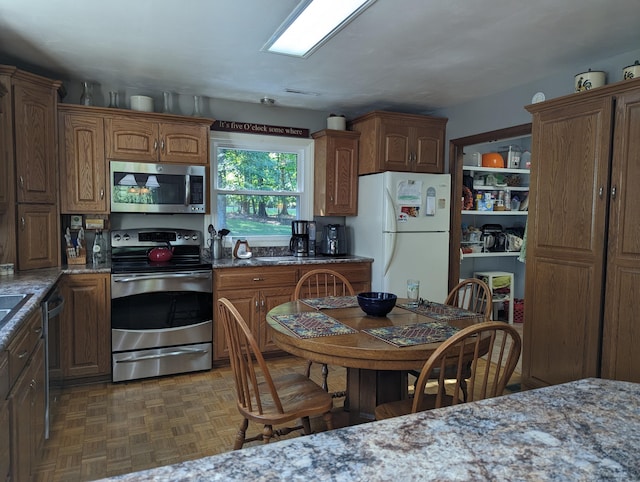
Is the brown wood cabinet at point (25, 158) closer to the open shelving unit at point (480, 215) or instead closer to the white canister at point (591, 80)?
the open shelving unit at point (480, 215)

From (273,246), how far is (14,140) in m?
2.28

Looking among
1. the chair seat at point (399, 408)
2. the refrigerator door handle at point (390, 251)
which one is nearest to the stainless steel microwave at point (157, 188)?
the refrigerator door handle at point (390, 251)

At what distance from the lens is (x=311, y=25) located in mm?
2492

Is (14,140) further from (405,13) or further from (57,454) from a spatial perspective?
(405,13)

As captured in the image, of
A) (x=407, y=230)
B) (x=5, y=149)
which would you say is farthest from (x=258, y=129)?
(x=5, y=149)

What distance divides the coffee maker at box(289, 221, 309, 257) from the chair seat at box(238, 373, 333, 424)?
7.12ft

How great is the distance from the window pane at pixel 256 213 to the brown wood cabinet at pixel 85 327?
133cm

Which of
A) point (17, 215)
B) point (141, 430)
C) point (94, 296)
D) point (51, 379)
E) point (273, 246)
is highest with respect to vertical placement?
point (17, 215)

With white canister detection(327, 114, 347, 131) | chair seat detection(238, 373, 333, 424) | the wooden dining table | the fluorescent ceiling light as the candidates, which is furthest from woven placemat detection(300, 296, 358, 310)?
white canister detection(327, 114, 347, 131)

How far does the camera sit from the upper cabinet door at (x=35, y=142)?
3023mm

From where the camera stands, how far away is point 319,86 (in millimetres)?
3701

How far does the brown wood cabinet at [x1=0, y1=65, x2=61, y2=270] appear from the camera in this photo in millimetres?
2922

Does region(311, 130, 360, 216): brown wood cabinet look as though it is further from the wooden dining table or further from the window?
the wooden dining table

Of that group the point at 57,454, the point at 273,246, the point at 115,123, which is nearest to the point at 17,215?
the point at 115,123
